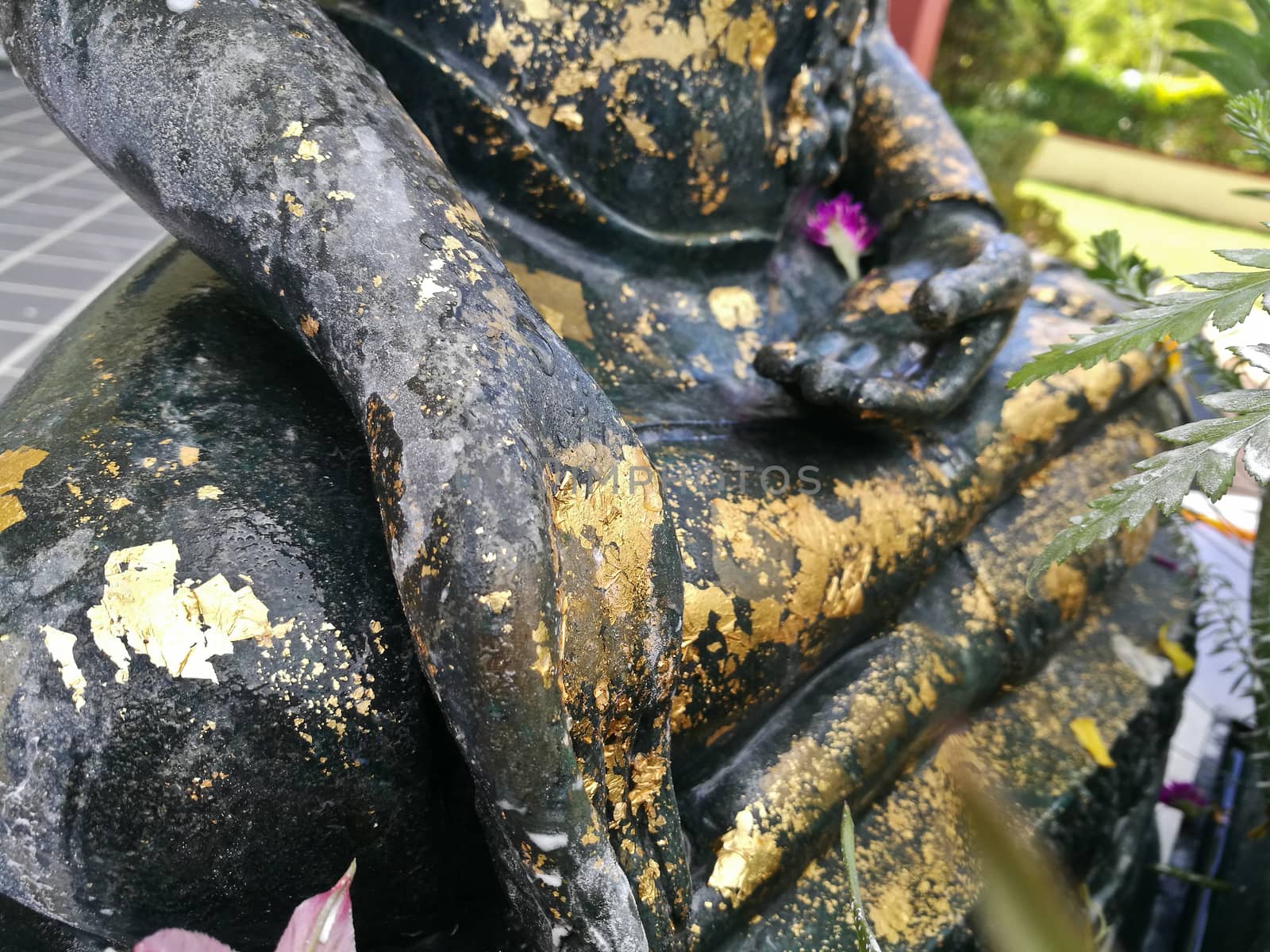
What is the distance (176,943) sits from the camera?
51cm

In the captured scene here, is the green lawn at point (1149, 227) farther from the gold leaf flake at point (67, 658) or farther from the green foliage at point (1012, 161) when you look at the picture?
the gold leaf flake at point (67, 658)

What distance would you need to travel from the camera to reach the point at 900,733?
111cm

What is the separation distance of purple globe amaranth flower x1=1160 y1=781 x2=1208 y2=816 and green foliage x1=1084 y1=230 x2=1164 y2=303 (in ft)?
2.55

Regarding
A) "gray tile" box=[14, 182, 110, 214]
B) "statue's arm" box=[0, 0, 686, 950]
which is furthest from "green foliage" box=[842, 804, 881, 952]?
"gray tile" box=[14, 182, 110, 214]

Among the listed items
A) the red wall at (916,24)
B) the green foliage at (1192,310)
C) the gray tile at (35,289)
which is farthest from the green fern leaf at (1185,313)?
the red wall at (916,24)

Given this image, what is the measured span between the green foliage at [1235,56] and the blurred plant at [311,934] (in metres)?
1.34

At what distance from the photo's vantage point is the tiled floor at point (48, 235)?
2488mm

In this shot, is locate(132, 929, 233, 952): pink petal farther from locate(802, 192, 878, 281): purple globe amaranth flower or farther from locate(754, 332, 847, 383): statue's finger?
locate(802, 192, 878, 281): purple globe amaranth flower

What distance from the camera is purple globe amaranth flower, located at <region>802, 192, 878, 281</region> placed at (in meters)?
1.42

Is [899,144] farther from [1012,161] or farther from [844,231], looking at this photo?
[1012,161]

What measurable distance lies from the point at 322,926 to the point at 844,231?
1165 mm

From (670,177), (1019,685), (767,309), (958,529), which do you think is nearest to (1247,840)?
(1019,685)

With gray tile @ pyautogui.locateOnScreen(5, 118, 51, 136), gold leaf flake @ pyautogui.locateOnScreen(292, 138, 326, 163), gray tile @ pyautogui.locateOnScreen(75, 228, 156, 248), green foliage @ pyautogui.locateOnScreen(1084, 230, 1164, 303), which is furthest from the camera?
gray tile @ pyautogui.locateOnScreen(5, 118, 51, 136)

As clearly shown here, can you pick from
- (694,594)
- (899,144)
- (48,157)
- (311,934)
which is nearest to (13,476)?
(311,934)
